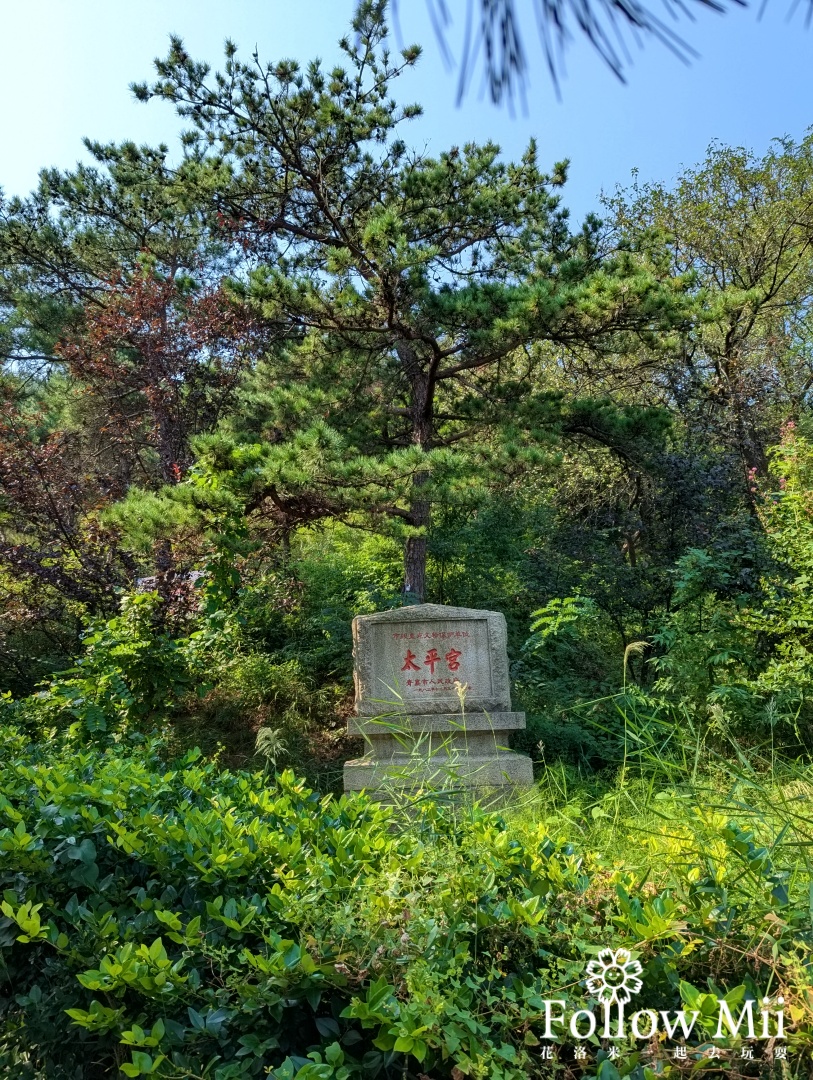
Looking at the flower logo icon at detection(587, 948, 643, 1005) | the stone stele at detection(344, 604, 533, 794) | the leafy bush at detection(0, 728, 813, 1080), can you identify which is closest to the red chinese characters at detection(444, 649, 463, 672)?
the stone stele at detection(344, 604, 533, 794)

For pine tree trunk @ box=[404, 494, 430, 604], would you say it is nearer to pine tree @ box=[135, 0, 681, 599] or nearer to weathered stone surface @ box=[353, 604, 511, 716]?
pine tree @ box=[135, 0, 681, 599]

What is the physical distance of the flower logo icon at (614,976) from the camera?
1.38 meters

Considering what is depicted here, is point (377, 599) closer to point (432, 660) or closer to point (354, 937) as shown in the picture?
point (432, 660)

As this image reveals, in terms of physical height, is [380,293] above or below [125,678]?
above

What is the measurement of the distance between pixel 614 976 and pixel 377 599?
18.1 feet

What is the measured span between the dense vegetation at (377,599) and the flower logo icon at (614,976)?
0.14 feet

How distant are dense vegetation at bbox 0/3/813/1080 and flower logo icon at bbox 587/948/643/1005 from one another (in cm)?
4

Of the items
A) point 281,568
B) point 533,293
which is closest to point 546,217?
point 533,293

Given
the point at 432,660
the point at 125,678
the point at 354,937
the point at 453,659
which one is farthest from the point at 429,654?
the point at 354,937

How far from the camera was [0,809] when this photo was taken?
2244 millimetres

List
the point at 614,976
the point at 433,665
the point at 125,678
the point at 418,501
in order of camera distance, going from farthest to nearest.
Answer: the point at 418,501
the point at 433,665
the point at 125,678
the point at 614,976

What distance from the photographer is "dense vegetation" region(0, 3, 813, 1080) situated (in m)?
1.51

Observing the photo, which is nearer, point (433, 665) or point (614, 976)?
point (614, 976)

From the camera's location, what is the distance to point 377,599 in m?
6.89
